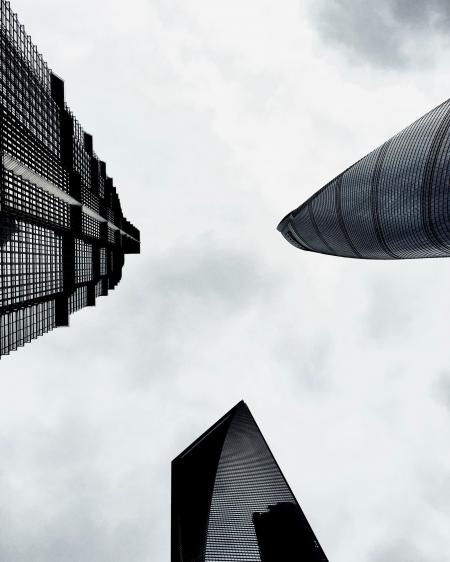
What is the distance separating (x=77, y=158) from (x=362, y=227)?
3017 inches

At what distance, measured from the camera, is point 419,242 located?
87625 millimetres

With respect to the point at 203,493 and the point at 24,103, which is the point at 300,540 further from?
the point at 24,103

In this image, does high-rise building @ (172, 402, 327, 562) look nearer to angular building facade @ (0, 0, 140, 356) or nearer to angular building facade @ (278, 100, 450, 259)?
angular building facade @ (0, 0, 140, 356)

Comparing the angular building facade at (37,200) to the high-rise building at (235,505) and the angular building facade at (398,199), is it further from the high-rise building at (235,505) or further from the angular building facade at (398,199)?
the angular building facade at (398,199)

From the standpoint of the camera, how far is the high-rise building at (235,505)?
103 meters

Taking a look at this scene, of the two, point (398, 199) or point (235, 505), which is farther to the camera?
point (235, 505)

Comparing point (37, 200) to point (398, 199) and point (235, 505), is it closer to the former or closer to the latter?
point (398, 199)

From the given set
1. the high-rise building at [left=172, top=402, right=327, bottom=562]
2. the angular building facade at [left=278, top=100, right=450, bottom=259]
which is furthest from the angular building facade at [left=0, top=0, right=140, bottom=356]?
the angular building facade at [left=278, top=100, right=450, bottom=259]

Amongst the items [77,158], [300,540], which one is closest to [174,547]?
[300,540]

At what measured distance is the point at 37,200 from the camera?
71.1 meters

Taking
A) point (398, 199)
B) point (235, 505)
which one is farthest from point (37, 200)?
point (235, 505)

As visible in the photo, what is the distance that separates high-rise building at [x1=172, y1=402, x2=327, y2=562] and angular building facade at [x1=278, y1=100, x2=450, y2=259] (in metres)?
78.1

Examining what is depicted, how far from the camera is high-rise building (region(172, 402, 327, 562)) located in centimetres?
10288

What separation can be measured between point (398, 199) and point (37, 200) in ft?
243
